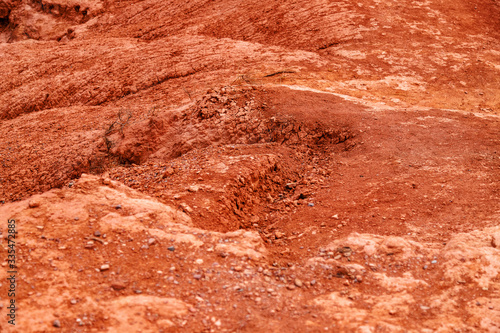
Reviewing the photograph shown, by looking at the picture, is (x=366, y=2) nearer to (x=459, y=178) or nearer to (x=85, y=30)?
(x=459, y=178)

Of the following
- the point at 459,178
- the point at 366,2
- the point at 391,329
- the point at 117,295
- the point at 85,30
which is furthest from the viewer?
the point at 85,30

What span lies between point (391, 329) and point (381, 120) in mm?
4536

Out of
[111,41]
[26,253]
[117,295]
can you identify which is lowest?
[117,295]

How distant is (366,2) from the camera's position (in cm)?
1162

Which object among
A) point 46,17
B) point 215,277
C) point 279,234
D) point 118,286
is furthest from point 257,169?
point 46,17

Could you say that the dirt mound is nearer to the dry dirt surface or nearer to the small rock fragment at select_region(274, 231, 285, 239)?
the dry dirt surface

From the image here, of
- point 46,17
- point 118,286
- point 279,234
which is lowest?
point 279,234

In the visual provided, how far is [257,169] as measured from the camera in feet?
18.5

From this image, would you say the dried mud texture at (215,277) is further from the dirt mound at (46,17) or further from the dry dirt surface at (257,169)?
the dirt mound at (46,17)

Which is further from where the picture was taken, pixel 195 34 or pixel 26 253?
pixel 195 34

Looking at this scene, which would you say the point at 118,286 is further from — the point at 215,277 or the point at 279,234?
the point at 279,234

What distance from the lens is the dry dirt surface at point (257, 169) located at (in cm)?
332

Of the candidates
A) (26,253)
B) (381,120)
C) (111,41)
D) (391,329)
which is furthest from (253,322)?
(111,41)

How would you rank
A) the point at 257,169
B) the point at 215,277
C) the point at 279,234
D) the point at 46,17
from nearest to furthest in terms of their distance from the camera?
the point at 215,277, the point at 279,234, the point at 257,169, the point at 46,17
